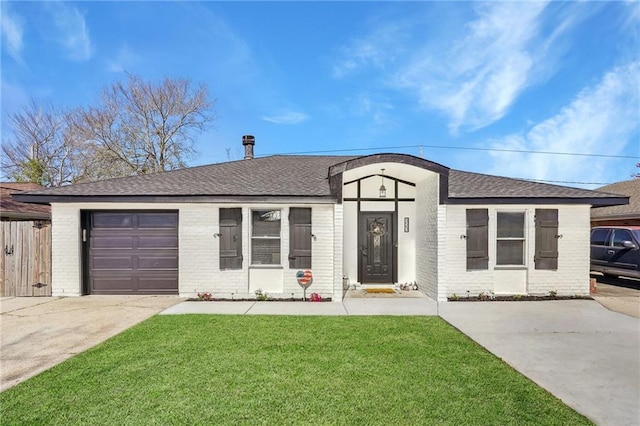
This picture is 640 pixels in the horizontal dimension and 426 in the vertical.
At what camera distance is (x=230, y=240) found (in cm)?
795

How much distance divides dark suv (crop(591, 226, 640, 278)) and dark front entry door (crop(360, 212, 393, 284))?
7.15 meters

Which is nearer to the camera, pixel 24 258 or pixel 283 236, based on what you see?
pixel 24 258

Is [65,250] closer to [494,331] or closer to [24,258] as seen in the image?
[24,258]

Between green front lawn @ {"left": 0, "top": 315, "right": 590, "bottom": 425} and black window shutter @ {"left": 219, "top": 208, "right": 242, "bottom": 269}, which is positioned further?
black window shutter @ {"left": 219, "top": 208, "right": 242, "bottom": 269}

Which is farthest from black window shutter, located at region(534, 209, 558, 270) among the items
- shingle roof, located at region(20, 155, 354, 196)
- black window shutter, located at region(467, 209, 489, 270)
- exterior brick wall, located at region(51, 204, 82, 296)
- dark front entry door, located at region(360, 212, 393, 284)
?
exterior brick wall, located at region(51, 204, 82, 296)

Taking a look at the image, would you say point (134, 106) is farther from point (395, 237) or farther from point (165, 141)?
point (395, 237)

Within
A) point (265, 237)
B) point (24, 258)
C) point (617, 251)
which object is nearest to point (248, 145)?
point (265, 237)

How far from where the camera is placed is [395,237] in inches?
370

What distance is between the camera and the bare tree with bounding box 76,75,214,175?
72.0 ft

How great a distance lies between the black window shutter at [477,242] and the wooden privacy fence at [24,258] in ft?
34.9

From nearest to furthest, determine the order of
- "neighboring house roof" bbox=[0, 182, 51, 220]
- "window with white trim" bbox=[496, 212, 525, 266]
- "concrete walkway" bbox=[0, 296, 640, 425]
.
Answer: "concrete walkway" bbox=[0, 296, 640, 425], "window with white trim" bbox=[496, 212, 525, 266], "neighboring house roof" bbox=[0, 182, 51, 220]

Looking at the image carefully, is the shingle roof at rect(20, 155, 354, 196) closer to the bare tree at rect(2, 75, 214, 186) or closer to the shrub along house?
the shrub along house

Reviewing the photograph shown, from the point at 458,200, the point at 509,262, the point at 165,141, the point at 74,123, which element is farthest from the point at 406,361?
the point at 74,123

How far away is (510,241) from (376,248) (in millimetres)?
3503
